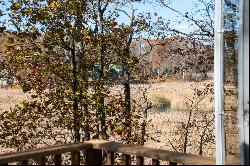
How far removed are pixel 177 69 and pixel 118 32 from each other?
3090 millimetres

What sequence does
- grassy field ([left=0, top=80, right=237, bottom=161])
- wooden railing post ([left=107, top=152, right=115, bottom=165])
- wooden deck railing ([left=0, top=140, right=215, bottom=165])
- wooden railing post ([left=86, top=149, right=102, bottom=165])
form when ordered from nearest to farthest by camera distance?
wooden deck railing ([left=0, top=140, right=215, bottom=165]), wooden railing post ([left=107, top=152, right=115, bottom=165]), wooden railing post ([left=86, top=149, right=102, bottom=165]), grassy field ([left=0, top=80, right=237, bottom=161])

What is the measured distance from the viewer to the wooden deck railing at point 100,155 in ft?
8.70

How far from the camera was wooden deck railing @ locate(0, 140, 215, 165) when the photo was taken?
2.65 meters

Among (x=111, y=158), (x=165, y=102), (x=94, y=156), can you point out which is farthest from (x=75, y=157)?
(x=165, y=102)

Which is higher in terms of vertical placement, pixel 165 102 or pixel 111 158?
pixel 111 158

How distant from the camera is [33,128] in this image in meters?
8.79

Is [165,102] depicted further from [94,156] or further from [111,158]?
[111,158]

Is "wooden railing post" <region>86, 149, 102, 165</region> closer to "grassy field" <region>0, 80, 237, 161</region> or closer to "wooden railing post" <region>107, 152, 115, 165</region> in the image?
"wooden railing post" <region>107, 152, 115, 165</region>

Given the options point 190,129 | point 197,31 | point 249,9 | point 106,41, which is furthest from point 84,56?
point 249,9

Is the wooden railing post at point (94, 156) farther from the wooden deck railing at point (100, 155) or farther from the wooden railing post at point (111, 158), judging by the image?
the wooden railing post at point (111, 158)

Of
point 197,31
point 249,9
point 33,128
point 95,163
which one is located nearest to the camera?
point 249,9

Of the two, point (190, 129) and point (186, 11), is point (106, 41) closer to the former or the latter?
point (186, 11)

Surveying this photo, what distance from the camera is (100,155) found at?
3.36 m

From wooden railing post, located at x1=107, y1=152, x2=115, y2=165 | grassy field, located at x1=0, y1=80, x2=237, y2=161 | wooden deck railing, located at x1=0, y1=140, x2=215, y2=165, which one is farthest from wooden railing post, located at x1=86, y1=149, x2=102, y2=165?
grassy field, located at x1=0, y1=80, x2=237, y2=161
